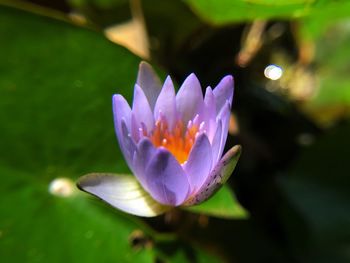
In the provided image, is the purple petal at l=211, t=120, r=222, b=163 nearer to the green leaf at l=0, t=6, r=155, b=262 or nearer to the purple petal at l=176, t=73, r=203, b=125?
the purple petal at l=176, t=73, r=203, b=125

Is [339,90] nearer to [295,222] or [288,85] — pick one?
[288,85]

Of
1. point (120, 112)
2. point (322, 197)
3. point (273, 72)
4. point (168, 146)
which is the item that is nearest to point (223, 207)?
point (168, 146)

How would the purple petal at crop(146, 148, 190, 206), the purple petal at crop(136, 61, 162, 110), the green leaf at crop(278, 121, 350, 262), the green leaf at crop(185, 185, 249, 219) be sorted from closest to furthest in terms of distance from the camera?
the purple petal at crop(146, 148, 190, 206), the purple petal at crop(136, 61, 162, 110), the green leaf at crop(185, 185, 249, 219), the green leaf at crop(278, 121, 350, 262)

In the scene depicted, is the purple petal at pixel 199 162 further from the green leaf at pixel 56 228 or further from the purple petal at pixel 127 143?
the green leaf at pixel 56 228

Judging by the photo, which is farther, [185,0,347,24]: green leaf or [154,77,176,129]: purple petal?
[185,0,347,24]: green leaf

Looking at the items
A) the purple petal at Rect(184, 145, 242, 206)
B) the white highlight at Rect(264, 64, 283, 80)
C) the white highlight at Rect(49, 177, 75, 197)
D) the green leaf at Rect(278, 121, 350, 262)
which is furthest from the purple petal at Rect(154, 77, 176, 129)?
the white highlight at Rect(264, 64, 283, 80)

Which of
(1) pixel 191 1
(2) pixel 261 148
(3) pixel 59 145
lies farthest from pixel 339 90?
(3) pixel 59 145
